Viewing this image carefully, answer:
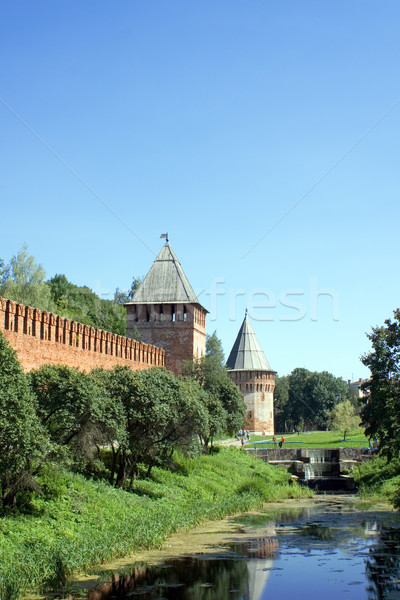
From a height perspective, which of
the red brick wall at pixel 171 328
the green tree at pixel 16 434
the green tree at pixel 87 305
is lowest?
the green tree at pixel 16 434

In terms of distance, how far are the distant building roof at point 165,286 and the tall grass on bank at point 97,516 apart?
31.6 ft

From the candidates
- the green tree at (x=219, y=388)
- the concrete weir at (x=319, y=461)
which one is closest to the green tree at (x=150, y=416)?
the green tree at (x=219, y=388)

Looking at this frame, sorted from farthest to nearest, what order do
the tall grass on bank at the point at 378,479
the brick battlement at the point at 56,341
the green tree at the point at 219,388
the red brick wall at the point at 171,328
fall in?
the red brick wall at the point at 171,328, the green tree at the point at 219,388, the tall grass on bank at the point at 378,479, the brick battlement at the point at 56,341

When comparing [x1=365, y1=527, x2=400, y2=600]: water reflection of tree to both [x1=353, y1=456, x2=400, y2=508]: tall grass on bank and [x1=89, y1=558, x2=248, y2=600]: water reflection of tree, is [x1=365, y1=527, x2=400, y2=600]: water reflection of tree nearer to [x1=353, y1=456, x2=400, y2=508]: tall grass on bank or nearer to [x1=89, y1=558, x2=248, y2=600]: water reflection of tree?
[x1=89, y1=558, x2=248, y2=600]: water reflection of tree

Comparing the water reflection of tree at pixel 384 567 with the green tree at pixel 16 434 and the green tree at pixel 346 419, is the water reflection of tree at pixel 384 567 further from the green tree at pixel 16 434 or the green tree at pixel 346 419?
the green tree at pixel 346 419

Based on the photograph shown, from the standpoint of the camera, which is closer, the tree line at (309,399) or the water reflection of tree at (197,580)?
the water reflection of tree at (197,580)

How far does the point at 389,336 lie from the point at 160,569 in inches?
458

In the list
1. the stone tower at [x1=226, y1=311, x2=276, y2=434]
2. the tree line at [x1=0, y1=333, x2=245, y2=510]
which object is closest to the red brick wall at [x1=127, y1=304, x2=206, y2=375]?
the tree line at [x1=0, y1=333, x2=245, y2=510]

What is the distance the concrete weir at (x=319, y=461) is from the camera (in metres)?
33.0

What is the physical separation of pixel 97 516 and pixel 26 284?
2463 centimetres

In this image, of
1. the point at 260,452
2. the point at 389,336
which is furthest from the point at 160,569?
the point at 260,452

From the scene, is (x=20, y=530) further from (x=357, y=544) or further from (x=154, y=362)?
(x=154, y=362)

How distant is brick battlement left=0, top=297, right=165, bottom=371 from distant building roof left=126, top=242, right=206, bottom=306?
19.4 ft

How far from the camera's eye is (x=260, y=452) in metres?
35.9
